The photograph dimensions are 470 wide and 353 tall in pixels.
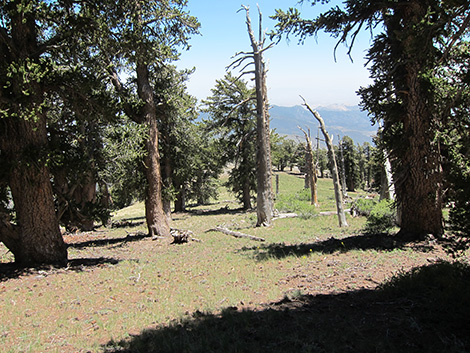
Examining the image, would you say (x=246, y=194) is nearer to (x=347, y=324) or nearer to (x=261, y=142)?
(x=261, y=142)

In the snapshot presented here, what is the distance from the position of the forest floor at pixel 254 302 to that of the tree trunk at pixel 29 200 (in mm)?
591

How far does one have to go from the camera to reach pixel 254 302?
20.0 feet

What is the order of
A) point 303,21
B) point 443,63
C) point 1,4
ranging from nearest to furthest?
point 1,4 < point 443,63 < point 303,21

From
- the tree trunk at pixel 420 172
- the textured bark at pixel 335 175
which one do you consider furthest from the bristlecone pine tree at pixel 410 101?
the textured bark at pixel 335 175

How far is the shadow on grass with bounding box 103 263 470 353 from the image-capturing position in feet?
12.7

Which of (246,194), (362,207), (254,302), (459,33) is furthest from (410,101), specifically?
(246,194)

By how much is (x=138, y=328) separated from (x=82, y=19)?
8.20 meters

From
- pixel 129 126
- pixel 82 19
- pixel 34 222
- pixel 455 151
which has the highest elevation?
pixel 82 19

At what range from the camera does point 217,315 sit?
5465 millimetres

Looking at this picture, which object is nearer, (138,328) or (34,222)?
(138,328)

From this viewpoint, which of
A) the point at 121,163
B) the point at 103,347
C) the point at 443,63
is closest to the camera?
the point at 103,347

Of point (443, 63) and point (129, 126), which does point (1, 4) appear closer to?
point (129, 126)

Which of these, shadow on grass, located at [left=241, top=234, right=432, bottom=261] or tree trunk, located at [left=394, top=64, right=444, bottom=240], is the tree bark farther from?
tree trunk, located at [left=394, top=64, right=444, bottom=240]

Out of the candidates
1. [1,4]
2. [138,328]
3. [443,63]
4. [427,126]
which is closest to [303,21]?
[443,63]
